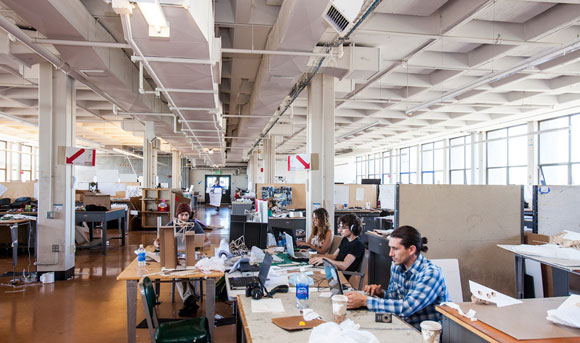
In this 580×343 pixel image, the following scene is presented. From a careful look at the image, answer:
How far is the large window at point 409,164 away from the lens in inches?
687

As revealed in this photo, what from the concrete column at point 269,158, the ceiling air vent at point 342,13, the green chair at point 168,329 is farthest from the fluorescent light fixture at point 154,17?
the concrete column at point 269,158

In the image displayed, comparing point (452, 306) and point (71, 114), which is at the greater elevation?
point (71, 114)

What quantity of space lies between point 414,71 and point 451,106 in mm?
3351

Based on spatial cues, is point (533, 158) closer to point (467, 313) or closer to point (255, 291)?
point (467, 313)

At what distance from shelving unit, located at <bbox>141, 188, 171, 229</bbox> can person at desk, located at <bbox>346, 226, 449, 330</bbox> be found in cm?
996

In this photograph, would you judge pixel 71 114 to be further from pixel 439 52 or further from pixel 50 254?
pixel 439 52

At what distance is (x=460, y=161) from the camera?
47.3 ft

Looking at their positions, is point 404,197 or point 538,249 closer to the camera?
point 538,249

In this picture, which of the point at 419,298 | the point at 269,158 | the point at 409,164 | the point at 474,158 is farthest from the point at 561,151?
the point at 419,298

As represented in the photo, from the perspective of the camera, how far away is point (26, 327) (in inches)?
149

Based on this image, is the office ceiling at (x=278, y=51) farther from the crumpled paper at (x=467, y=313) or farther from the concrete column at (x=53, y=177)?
the crumpled paper at (x=467, y=313)

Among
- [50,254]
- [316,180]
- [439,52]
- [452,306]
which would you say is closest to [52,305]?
[50,254]

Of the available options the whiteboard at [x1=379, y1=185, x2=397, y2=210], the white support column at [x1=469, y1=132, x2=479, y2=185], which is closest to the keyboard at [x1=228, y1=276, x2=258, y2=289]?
the whiteboard at [x1=379, y1=185, x2=397, y2=210]

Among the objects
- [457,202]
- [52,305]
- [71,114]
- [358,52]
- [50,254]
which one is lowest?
[52,305]
